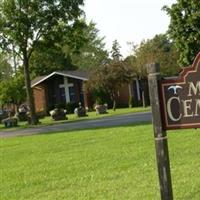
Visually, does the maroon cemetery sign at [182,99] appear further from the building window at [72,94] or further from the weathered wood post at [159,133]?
the building window at [72,94]

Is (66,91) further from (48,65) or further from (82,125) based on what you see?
(82,125)

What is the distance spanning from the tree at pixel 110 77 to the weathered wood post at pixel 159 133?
54.3 m

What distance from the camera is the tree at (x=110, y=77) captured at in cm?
6088

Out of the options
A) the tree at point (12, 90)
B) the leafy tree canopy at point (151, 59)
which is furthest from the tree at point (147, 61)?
the tree at point (12, 90)

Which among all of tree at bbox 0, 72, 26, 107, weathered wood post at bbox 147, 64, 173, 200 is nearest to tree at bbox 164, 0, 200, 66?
tree at bbox 0, 72, 26, 107

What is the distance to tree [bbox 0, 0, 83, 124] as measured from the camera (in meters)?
45.2

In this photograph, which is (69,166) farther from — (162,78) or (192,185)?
(162,78)

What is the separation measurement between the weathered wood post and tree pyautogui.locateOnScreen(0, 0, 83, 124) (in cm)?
3924

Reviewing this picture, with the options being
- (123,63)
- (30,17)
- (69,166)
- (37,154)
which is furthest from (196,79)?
(123,63)

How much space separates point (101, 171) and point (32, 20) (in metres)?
33.9

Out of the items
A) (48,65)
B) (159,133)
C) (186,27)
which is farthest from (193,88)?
(48,65)

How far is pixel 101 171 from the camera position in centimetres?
1273

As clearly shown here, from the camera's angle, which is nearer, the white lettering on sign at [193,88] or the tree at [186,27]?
the white lettering on sign at [193,88]

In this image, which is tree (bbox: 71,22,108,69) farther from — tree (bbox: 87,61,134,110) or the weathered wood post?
the weathered wood post
